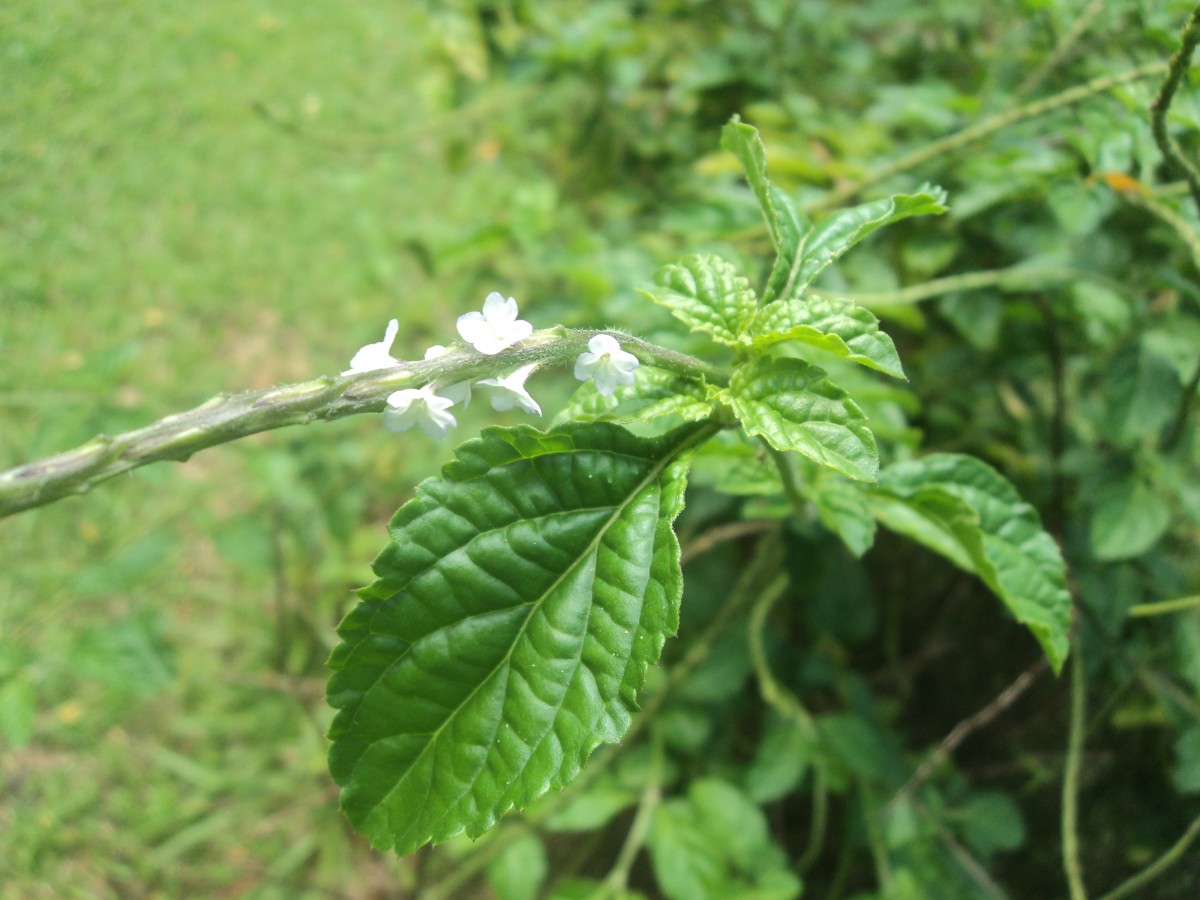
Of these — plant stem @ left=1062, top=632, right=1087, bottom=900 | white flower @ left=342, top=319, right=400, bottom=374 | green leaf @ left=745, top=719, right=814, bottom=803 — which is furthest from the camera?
green leaf @ left=745, top=719, right=814, bottom=803

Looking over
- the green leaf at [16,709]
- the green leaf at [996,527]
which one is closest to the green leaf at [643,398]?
the green leaf at [996,527]

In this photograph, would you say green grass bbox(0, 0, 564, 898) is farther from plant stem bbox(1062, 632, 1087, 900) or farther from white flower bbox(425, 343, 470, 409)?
plant stem bbox(1062, 632, 1087, 900)

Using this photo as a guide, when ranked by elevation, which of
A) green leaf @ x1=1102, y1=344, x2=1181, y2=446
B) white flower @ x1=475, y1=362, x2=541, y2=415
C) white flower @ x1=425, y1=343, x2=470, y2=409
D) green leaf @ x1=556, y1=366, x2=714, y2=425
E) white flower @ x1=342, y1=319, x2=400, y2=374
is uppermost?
white flower @ x1=342, y1=319, x2=400, y2=374

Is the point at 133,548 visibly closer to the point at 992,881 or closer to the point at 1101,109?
the point at 992,881

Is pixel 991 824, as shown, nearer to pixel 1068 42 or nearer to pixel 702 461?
pixel 702 461

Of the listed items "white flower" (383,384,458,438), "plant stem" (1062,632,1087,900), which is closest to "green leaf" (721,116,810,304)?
"white flower" (383,384,458,438)

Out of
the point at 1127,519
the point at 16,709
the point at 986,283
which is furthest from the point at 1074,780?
the point at 16,709

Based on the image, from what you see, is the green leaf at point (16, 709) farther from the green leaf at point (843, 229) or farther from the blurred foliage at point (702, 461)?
the green leaf at point (843, 229)
